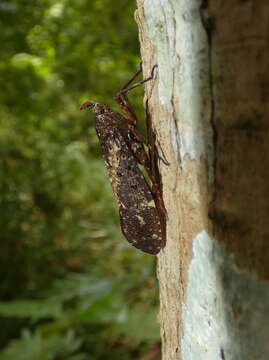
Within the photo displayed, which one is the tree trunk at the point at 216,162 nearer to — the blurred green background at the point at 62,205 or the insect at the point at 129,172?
the insect at the point at 129,172

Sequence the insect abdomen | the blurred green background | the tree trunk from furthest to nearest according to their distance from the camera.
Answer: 1. the blurred green background
2. the insect abdomen
3. the tree trunk

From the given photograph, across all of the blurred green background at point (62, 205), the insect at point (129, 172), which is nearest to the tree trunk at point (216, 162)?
the insect at point (129, 172)

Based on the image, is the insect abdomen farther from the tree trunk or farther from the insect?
the tree trunk

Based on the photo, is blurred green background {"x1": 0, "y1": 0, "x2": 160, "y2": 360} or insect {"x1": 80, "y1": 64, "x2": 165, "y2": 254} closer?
insect {"x1": 80, "y1": 64, "x2": 165, "y2": 254}

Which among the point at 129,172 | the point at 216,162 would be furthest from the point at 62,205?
the point at 216,162

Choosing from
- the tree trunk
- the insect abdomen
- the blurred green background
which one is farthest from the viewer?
the blurred green background

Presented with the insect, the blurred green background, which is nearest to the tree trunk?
the insect

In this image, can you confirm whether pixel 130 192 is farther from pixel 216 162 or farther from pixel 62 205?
pixel 62 205
